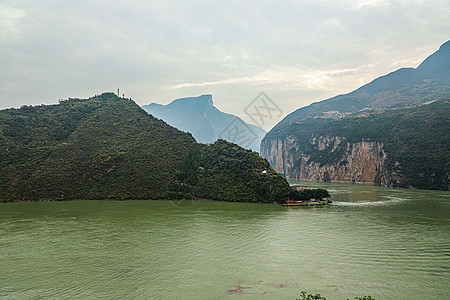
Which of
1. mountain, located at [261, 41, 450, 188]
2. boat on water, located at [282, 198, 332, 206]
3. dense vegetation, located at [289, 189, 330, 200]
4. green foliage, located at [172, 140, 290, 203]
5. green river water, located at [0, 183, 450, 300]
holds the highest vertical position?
mountain, located at [261, 41, 450, 188]

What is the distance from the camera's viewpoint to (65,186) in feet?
130

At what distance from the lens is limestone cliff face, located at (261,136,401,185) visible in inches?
3056

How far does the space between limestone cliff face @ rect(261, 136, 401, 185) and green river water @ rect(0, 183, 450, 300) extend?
169ft

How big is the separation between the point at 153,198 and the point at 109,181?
289 inches

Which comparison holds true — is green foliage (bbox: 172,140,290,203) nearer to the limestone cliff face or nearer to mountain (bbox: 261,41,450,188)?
mountain (bbox: 261,41,450,188)

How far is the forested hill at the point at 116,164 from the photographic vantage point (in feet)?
129

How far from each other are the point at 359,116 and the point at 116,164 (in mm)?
94837

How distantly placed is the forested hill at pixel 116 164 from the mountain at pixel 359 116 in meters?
41.7

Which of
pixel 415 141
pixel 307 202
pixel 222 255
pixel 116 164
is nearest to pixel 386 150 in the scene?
pixel 415 141

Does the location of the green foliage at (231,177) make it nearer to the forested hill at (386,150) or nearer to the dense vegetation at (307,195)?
the dense vegetation at (307,195)

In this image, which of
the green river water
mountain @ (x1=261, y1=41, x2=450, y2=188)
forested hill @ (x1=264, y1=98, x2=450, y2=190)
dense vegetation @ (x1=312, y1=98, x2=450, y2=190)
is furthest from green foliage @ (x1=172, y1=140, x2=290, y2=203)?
mountain @ (x1=261, y1=41, x2=450, y2=188)

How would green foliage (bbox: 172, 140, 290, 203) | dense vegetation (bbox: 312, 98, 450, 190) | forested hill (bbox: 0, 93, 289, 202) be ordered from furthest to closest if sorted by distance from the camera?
dense vegetation (bbox: 312, 98, 450, 190) < forested hill (bbox: 0, 93, 289, 202) < green foliage (bbox: 172, 140, 290, 203)

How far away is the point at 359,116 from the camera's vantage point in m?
108

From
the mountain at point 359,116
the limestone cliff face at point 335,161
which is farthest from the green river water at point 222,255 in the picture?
the limestone cliff face at point 335,161
